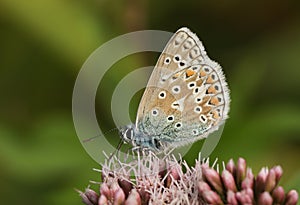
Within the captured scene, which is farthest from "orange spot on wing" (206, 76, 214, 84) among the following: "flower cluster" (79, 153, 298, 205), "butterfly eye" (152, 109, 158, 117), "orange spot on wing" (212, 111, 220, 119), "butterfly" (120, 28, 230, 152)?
"flower cluster" (79, 153, 298, 205)

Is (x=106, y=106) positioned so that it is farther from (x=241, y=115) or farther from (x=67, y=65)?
(x=241, y=115)

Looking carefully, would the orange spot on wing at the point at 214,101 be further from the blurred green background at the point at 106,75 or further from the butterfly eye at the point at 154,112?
the blurred green background at the point at 106,75

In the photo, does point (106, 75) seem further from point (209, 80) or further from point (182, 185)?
point (182, 185)

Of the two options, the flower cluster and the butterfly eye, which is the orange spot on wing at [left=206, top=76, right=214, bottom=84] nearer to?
the butterfly eye

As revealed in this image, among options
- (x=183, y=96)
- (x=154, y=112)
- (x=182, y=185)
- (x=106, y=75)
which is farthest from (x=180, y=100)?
(x=106, y=75)

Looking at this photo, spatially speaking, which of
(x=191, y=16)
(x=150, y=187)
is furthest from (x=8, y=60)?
(x=150, y=187)

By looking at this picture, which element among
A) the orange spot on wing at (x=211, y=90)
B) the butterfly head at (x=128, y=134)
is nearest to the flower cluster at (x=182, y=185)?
the butterfly head at (x=128, y=134)
